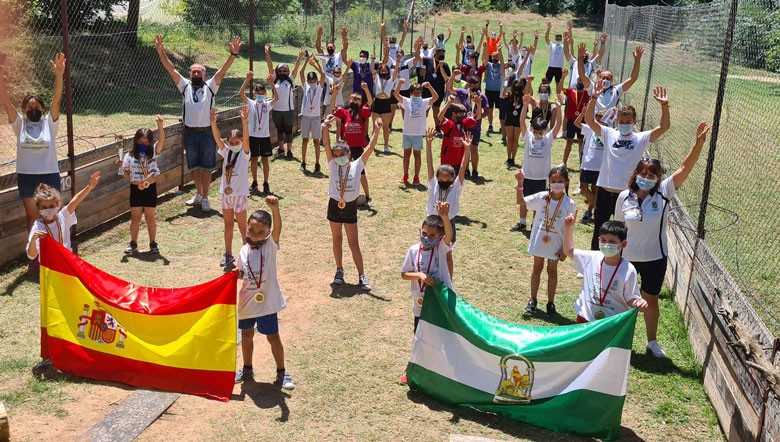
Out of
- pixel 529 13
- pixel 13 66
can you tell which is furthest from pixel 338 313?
pixel 529 13

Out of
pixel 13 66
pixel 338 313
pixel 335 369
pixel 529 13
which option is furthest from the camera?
pixel 529 13

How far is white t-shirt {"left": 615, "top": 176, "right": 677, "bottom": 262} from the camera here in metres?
7.73

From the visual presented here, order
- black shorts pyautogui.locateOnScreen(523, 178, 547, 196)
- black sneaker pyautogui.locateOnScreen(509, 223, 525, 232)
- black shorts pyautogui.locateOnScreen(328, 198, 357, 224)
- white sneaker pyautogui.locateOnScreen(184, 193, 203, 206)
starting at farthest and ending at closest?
white sneaker pyautogui.locateOnScreen(184, 193, 203, 206), black sneaker pyautogui.locateOnScreen(509, 223, 525, 232), black shorts pyautogui.locateOnScreen(523, 178, 547, 196), black shorts pyautogui.locateOnScreen(328, 198, 357, 224)

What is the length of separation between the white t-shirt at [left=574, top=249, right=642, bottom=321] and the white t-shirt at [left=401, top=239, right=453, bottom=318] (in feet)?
4.20

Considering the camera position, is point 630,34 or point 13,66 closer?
point 13,66

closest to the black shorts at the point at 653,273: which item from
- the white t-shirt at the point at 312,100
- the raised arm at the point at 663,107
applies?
the raised arm at the point at 663,107

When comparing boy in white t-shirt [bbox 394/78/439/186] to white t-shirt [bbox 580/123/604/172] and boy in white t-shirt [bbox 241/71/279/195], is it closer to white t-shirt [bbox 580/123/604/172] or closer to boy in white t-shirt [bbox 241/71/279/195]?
boy in white t-shirt [bbox 241/71/279/195]

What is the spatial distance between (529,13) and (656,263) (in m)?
40.7

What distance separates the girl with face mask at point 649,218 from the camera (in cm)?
770

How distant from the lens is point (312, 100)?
1561 cm

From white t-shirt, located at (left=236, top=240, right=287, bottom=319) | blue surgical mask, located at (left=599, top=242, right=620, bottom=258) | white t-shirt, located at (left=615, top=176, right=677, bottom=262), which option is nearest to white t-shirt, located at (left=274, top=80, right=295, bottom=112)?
white t-shirt, located at (left=236, top=240, right=287, bottom=319)

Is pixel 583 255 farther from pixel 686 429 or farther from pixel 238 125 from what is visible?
pixel 238 125

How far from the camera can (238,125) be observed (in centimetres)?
1536

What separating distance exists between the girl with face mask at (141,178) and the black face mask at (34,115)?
1.27 metres
